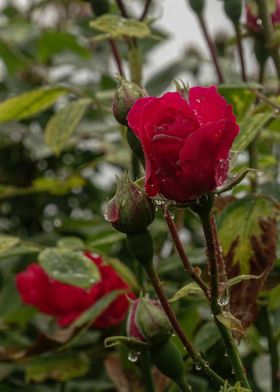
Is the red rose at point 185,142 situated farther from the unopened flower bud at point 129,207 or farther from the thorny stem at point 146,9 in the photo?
the thorny stem at point 146,9

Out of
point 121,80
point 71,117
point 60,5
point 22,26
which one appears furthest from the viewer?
point 60,5

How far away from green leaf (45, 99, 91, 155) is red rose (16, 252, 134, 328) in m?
0.17

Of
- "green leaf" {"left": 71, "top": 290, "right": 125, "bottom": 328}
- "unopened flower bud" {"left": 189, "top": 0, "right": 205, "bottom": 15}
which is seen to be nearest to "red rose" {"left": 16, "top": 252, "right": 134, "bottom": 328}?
"green leaf" {"left": 71, "top": 290, "right": 125, "bottom": 328}

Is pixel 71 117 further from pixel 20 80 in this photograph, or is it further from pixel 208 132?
pixel 20 80

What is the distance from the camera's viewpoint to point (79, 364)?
4.89 feet

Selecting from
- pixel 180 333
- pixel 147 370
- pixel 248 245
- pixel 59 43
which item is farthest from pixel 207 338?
pixel 59 43

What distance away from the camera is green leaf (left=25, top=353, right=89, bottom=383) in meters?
1.47

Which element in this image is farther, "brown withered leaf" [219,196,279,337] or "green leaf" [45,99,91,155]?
"green leaf" [45,99,91,155]

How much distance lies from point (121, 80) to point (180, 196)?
15 centimetres

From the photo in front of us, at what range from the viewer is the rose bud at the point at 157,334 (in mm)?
909

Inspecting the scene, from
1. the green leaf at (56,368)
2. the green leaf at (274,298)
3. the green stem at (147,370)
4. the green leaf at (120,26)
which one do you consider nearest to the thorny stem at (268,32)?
the green leaf at (120,26)

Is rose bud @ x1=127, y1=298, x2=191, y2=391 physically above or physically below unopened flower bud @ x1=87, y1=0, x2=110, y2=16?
below

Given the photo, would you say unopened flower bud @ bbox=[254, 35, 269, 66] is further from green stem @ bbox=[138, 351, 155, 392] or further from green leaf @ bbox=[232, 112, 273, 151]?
green stem @ bbox=[138, 351, 155, 392]

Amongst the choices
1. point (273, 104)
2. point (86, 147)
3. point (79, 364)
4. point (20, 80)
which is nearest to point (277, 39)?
point (273, 104)
